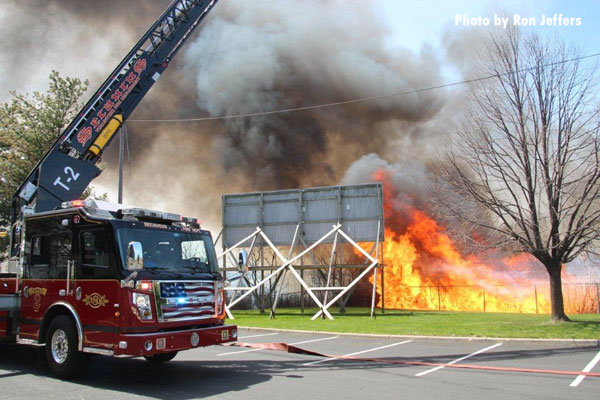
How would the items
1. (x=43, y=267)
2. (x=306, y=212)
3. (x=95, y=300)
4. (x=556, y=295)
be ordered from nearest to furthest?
(x=95, y=300) < (x=43, y=267) < (x=556, y=295) < (x=306, y=212)

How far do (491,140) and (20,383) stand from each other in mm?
13814

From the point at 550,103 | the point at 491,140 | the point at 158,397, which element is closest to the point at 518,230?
the point at 491,140

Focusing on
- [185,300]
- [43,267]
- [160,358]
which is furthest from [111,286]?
[160,358]

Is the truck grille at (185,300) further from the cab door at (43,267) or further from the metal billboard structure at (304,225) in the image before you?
the metal billboard structure at (304,225)

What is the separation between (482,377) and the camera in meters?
7.62

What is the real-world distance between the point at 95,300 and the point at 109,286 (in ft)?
1.13

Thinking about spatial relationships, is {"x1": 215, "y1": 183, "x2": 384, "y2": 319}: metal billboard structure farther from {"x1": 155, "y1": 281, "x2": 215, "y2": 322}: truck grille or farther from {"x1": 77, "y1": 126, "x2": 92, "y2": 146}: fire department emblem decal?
{"x1": 155, "y1": 281, "x2": 215, "y2": 322}: truck grille

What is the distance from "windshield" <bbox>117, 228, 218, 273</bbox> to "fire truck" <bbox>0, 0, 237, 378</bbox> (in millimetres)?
16

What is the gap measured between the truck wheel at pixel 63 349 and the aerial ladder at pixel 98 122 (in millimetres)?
2721

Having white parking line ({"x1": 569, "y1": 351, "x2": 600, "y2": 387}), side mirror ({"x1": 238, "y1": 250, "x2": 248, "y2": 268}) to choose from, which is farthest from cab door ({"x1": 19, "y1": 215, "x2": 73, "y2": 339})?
white parking line ({"x1": 569, "y1": 351, "x2": 600, "y2": 387})

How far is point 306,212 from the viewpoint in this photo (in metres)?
21.9

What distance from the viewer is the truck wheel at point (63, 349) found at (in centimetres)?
712

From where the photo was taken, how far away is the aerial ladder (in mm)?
10234

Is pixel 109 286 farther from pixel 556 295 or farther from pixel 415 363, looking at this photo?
pixel 556 295
